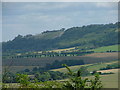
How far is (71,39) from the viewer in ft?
399

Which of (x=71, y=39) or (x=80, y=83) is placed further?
(x=71, y=39)

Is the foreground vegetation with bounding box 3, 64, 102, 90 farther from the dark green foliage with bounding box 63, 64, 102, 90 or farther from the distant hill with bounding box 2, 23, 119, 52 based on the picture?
the distant hill with bounding box 2, 23, 119, 52

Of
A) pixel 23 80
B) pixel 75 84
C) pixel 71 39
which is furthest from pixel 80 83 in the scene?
pixel 71 39

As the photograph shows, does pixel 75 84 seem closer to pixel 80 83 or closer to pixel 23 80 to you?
pixel 80 83

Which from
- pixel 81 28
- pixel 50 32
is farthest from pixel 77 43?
pixel 50 32

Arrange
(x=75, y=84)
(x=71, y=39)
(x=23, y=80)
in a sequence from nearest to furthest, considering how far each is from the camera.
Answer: (x=75, y=84) → (x=23, y=80) → (x=71, y=39)

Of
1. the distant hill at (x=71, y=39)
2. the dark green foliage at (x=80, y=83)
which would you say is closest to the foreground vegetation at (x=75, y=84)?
the dark green foliage at (x=80, y=83)

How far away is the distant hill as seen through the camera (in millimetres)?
111500

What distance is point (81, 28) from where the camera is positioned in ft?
431

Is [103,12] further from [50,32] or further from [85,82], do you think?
[85,82]

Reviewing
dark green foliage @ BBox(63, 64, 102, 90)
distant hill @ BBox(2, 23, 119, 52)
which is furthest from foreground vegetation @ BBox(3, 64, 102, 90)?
distant hill @ BBox(2, 23, 119, 52)

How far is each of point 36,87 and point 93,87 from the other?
507mm

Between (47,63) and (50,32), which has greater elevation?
(50,32)

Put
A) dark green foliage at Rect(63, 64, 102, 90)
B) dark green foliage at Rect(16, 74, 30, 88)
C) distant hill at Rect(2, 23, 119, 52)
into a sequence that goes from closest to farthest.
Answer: dark green foliage at Rect(63, 64, 102, 90), dark green foliage at Rect(16, 74, 30, 88), distant hill at Rect(2, 23, 119, 52)
